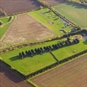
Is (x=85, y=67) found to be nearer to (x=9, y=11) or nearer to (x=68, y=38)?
(x=68, y=38)

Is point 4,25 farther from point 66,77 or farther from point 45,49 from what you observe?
point 66,77

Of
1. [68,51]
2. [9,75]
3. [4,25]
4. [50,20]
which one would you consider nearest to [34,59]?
[9,75]

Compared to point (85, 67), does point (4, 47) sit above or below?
above

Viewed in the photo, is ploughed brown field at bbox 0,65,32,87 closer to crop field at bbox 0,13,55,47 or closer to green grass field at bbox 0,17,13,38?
crop field at bbox 0,13,55,47

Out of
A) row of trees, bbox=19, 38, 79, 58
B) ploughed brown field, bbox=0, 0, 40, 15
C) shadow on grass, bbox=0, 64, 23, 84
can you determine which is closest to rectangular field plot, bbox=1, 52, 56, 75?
row of trees, bbox=19, 38, 79, 58

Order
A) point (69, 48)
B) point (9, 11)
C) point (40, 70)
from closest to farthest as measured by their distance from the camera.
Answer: point (40, 70)
point (69, 48)
point (9, 11)

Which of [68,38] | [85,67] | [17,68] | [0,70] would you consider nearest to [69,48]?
[68,38]
